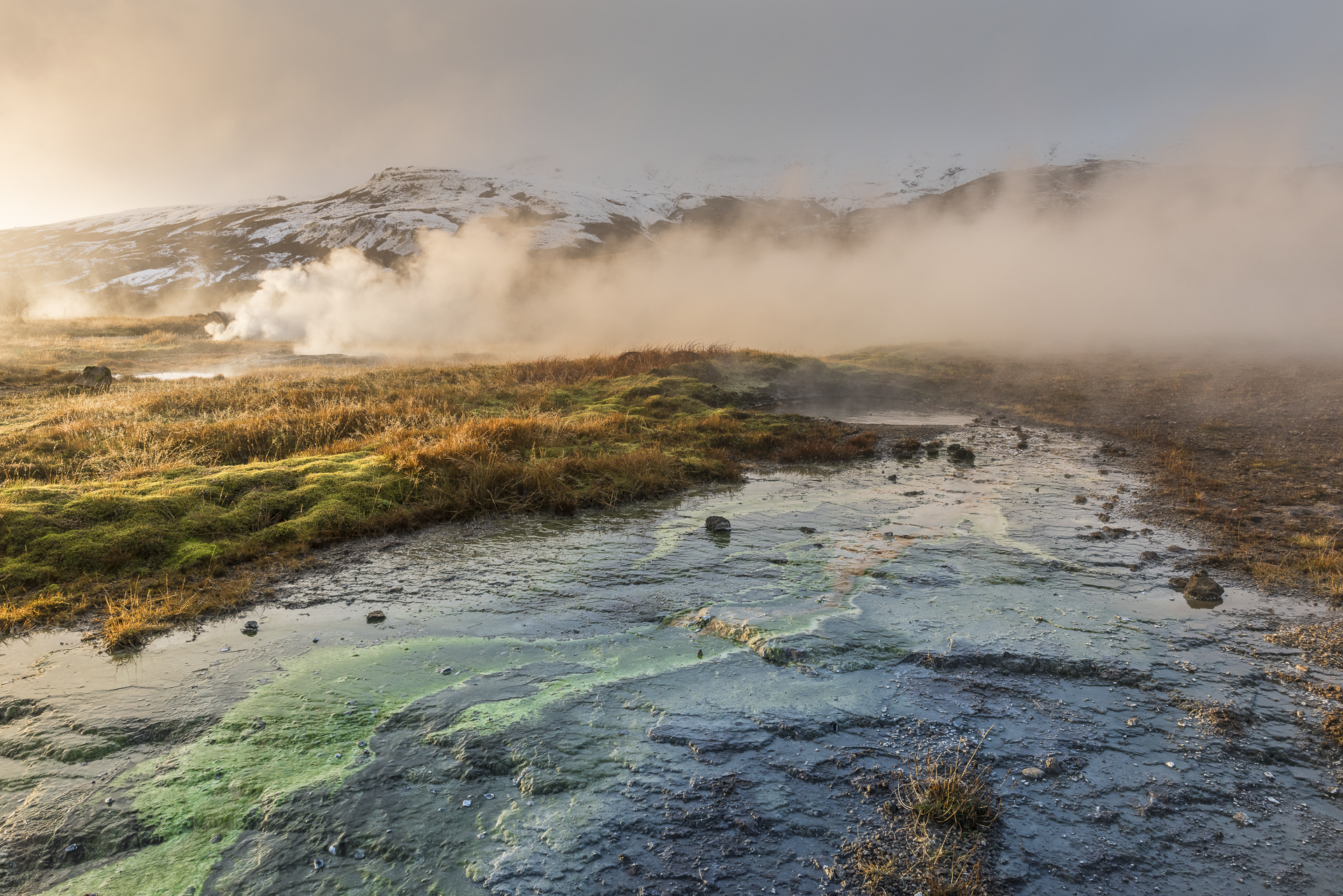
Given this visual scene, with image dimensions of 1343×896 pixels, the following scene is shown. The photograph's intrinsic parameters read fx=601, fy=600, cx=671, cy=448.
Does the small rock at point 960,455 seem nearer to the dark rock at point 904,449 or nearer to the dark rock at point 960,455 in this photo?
the dark rock at point 960,455

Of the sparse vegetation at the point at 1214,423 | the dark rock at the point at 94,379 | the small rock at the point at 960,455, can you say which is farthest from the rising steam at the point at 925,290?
the small rock at the point at 960,455

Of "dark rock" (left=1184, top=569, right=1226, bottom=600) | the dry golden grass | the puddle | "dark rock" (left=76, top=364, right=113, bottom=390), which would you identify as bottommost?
the dry golden grass

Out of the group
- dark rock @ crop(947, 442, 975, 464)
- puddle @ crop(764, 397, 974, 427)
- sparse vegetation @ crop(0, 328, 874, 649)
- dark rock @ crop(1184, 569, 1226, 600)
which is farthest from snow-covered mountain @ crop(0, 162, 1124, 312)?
dark rock @ crop(1184, 569, 1226, 600)

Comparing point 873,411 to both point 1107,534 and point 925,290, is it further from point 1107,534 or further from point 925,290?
point 925,290

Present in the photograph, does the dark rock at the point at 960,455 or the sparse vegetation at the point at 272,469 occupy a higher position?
the sparse vegetation at the point at 272,469

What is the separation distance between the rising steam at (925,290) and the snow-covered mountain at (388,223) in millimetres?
28435

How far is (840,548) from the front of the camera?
327 inches

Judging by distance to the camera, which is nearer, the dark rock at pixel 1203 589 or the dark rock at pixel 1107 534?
the dark rock at pixel 1203 589

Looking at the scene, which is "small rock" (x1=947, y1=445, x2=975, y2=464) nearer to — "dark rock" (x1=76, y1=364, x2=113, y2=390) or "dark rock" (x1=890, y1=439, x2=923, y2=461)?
"dark rock" (x1=890, y1=439, x2=923, y2=461)

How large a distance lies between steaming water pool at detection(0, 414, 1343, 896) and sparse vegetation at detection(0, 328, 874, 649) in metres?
1.25

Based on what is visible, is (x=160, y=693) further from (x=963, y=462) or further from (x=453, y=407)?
(x=963, y=462)

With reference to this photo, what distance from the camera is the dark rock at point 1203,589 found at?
654cm

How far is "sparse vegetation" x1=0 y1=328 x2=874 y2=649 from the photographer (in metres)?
7.16

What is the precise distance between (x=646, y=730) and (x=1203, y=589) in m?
6.36
